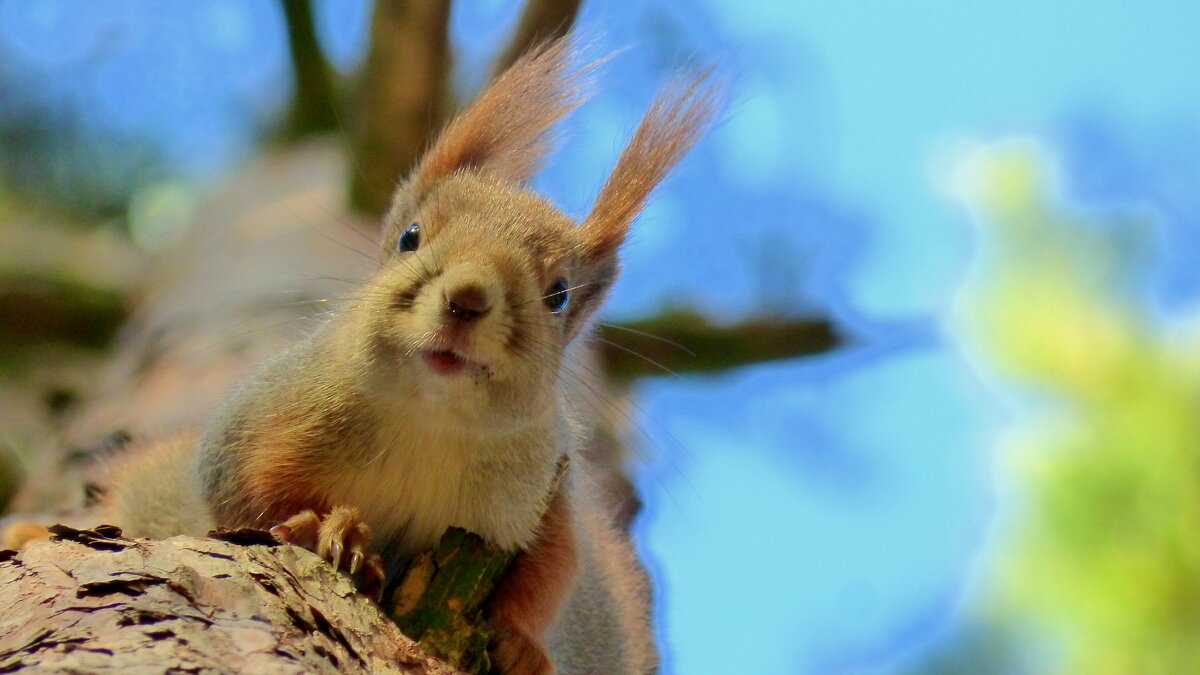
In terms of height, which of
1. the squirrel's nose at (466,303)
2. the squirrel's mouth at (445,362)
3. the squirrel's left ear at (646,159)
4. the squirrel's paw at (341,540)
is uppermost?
the squirrel's left ear at (646,159)

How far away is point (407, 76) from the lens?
2.94 m

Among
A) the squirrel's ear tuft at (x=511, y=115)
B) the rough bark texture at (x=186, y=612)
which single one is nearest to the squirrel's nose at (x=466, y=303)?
the rough bark texture at (x=186, y=612)

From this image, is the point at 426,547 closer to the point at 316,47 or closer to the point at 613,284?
the point at 613,284

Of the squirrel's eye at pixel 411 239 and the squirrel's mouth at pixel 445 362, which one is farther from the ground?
the squirrel's eye at pixel 411 239

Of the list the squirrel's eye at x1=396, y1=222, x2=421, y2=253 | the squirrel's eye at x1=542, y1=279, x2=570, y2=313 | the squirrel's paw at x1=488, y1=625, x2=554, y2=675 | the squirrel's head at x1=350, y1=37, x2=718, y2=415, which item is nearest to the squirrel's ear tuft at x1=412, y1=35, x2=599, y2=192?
the squirrel's head at x1=350, y1=37, x2=718, y2=415

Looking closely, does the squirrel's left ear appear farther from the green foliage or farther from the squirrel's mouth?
the green foliage

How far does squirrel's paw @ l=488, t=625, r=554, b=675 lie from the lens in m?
1.55

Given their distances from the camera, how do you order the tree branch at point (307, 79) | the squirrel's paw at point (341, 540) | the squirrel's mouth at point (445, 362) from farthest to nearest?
the tree branch at point (307, 79)
the squirrel's mouth at point (445, 362)
the squirrel's paw at point (341, 540)

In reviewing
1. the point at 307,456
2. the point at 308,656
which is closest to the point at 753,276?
the point at 307,456

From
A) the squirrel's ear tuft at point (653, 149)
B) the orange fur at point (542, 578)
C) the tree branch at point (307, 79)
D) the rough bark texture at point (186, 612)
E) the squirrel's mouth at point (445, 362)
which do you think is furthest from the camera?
the tree branch at point (307, 79)

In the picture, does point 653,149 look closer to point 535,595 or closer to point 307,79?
point 535,595

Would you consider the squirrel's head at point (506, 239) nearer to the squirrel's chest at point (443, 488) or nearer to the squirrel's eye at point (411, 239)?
the squirrel's eye at point (411, 239)

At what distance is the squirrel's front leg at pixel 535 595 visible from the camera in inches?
61.4

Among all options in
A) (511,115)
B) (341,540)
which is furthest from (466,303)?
(511,115)
